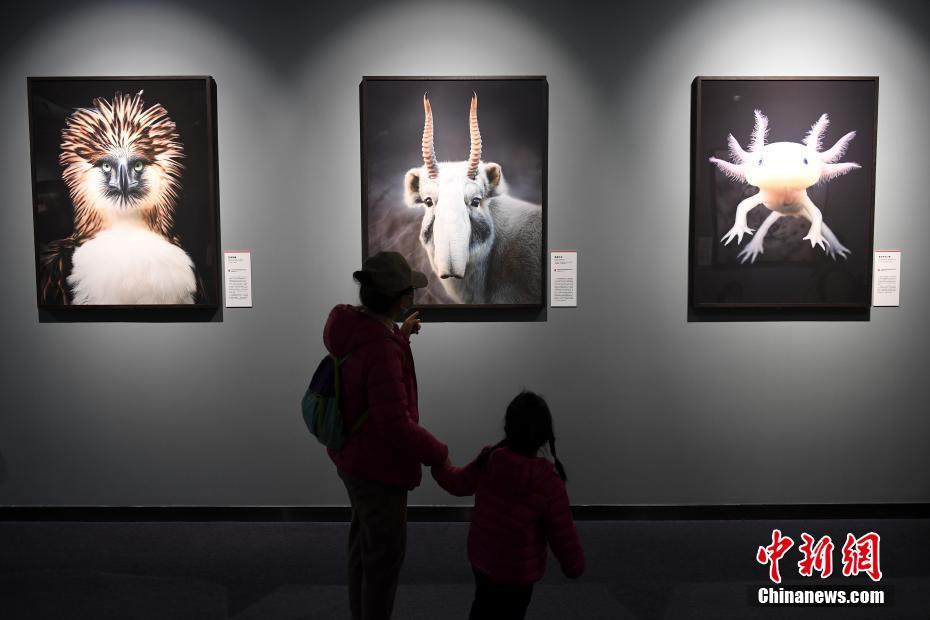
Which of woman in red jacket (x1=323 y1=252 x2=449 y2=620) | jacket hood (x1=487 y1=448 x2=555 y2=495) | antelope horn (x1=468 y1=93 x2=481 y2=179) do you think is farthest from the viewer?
antelope horn (x1=468 y1=93 x2=481 y2=179)

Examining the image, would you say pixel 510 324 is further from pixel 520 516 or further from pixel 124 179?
pixel 124 179

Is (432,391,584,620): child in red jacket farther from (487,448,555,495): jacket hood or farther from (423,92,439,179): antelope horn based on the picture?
(423,92,439,179): antelope horn

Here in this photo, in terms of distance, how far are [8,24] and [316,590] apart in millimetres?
3171

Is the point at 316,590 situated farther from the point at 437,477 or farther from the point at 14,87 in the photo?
the point at 14,87

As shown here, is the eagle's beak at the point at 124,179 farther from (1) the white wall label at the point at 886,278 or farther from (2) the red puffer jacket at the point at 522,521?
(1) the white wall label at the point at 886,278

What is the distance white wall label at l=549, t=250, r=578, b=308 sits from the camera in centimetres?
289

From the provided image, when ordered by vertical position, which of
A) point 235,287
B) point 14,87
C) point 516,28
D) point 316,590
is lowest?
point 316,590

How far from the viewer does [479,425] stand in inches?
117

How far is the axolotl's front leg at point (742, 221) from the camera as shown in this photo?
9.28ft

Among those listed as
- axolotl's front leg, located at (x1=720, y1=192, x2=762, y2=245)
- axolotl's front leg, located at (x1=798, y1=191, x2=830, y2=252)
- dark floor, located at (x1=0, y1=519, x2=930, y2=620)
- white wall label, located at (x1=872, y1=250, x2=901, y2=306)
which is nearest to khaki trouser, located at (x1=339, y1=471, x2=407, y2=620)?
dark floor, located at (x1=0, y1=519, x2=930, y2=620)

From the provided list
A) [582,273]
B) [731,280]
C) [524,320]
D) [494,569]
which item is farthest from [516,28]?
[494,569]

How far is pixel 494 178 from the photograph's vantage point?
282 cm

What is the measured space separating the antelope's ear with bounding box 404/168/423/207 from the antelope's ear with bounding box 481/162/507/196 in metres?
0.34

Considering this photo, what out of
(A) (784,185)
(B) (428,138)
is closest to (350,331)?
(B) (428,138)
